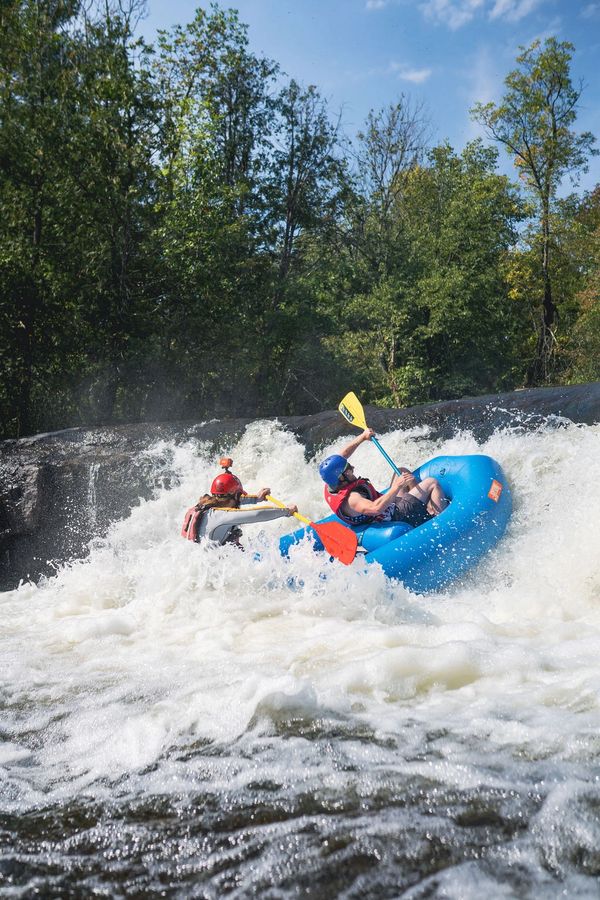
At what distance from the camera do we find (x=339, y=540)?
496 centimetres

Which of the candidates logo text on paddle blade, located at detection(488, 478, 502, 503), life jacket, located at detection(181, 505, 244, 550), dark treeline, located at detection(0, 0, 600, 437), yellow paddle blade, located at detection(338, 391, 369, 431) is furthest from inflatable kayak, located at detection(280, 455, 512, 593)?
dark treeline, located at detection(0, 0, 600, 437)

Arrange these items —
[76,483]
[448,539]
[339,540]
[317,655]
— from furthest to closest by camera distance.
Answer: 1. [76,483]
2. [339,540]
3. [448,539]
4. [317,655]

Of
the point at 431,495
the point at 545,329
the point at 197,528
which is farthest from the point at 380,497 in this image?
the point at 545,329

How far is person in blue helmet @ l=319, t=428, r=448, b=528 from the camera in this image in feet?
17.0

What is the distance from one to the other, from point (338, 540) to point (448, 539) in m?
0.75

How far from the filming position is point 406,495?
5297 mm

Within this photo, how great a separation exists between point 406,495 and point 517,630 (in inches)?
60.8

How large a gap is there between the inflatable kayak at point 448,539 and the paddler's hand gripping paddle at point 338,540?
10 centimetres

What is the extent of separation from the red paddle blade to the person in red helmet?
0.40 m

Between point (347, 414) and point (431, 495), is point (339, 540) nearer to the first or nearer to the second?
point (431, 495)

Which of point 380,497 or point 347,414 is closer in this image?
point 380,497

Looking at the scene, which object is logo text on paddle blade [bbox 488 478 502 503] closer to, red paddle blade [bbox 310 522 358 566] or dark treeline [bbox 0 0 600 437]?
red paddle blade [bbox 310 522 358 566]

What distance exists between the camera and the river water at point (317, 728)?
189 cm

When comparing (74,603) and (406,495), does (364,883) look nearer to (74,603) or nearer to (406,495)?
(406,495)
